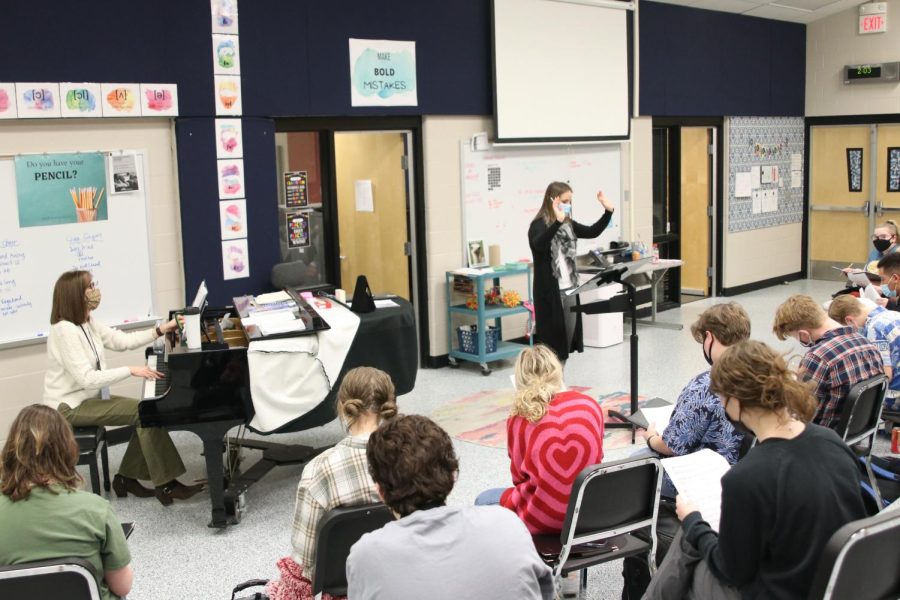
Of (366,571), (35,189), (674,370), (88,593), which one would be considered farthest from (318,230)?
(366,571)

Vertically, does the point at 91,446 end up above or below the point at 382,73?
below

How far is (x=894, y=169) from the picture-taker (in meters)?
10.9

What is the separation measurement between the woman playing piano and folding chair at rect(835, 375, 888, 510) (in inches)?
122

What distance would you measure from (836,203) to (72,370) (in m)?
9.62

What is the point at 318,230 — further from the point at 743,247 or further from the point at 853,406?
the point at 743,247

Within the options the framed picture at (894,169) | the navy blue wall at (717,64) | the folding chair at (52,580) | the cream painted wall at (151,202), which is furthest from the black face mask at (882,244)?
the folding chair at (52,580)

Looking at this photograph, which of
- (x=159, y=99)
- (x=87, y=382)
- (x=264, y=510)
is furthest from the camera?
(x=159, y=99)

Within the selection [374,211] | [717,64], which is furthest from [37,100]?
[717,64]

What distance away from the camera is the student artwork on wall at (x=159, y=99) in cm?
573

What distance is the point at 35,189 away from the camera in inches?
211

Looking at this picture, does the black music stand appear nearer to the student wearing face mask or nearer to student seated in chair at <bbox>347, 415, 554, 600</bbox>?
the student wearing face mask

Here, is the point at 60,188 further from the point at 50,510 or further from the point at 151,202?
the point at 50,510

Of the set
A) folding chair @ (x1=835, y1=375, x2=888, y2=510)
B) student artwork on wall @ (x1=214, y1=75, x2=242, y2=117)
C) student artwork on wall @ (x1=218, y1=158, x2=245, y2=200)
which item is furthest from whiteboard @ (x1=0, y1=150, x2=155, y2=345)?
folding chair @ (x1=835, y1=375, x2=888, y2=510)

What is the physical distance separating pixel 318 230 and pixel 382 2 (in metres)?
1.75
